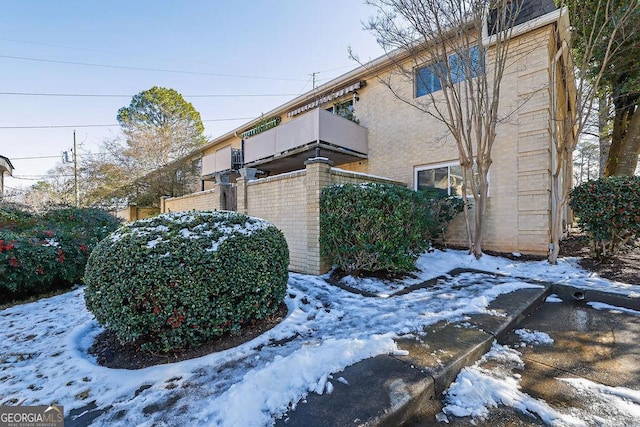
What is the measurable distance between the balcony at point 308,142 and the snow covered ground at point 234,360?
572cm

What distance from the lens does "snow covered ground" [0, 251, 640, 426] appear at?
5.74ft

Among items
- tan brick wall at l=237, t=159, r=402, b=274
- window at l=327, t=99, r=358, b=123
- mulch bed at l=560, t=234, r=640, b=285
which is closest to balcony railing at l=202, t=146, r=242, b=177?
window at l=327, t=99, r=358, b=123

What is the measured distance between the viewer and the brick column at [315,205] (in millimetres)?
5383

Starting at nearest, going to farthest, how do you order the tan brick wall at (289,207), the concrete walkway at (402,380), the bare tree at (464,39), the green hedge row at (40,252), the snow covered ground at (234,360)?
the concrete walkway at (402,380) < the snow covered ground at (234,360) < the green hedge row at (40,252) < the bare tree at (464,39) < the tan brick wall at (289,207)

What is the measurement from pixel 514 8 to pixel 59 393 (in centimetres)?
947

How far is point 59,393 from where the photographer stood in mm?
1993

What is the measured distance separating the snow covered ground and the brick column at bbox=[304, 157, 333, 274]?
1.11 m

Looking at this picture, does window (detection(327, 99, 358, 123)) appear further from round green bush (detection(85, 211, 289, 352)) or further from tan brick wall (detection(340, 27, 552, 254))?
round green bush (detection(85, 211, 289, 352))

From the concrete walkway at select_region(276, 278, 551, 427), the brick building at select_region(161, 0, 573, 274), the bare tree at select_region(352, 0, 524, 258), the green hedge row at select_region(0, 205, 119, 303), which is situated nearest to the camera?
the concrete walkway at select_region(276, 278, 551, 427)

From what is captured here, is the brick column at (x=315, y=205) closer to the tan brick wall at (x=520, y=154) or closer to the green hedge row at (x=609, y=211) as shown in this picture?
the tan brick wall at (x=520, y=154)

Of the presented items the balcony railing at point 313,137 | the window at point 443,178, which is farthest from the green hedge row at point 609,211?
the balcony railing at point 313,137

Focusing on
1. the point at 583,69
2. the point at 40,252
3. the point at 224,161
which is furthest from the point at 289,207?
the point at 224,161

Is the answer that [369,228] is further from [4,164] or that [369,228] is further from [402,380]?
[4,164]

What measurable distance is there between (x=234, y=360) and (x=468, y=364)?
81.4 inches
